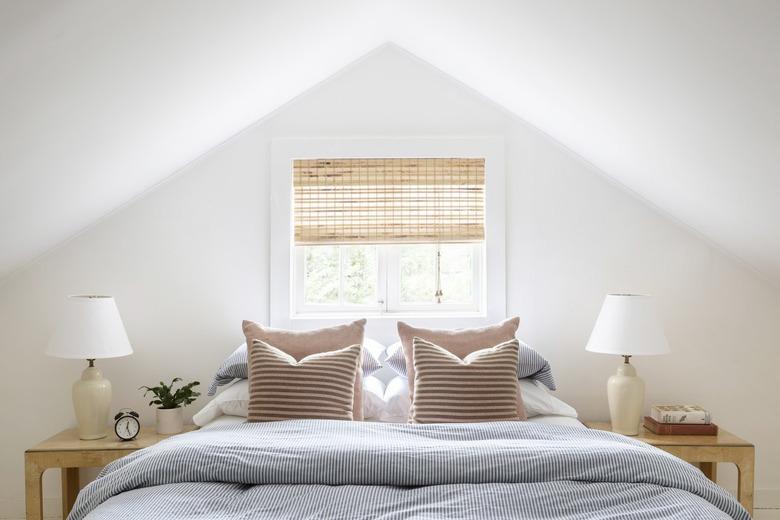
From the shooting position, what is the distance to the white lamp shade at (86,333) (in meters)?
3.22

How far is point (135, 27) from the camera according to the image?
194 cm

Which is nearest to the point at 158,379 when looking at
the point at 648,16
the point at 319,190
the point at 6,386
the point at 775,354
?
the point at 6,386

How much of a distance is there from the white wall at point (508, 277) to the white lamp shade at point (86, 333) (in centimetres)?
39

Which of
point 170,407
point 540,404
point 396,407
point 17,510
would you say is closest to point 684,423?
point 540,404

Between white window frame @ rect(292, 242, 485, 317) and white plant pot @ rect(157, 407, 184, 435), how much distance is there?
84 centimetres

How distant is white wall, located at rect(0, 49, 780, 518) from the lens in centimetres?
366

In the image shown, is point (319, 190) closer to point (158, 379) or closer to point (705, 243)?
point (158, 379)

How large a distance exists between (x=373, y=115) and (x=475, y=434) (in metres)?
1.92

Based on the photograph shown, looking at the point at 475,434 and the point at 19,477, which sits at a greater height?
the point at 475,434

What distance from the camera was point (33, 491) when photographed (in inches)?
121

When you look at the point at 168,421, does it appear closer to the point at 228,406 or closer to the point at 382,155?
the point at 228,406

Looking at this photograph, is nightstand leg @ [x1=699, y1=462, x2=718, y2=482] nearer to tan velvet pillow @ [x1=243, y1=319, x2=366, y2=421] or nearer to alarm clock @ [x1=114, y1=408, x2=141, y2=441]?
tan velvet pillow @ [x1=243, y1=319, x2=366, y2=421]

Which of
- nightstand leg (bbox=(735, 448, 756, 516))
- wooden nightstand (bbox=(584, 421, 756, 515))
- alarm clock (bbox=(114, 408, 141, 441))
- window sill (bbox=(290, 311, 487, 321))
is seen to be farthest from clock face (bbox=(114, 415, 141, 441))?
nightstand leg (bbox=(735, 448, 756, 516))

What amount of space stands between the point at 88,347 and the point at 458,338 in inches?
65.5
